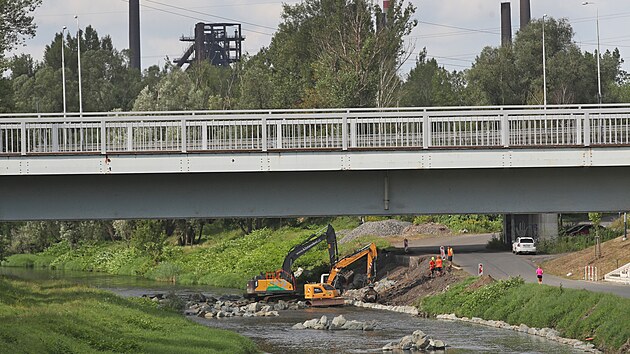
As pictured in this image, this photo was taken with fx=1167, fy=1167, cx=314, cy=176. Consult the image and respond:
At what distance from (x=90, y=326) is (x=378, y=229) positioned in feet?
197

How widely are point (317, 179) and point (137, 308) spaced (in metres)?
9.76

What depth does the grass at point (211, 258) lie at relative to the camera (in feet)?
286

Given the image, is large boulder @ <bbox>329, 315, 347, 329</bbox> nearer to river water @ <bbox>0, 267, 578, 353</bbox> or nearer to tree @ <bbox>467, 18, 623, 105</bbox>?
river water @ <bbox>0, 267, 578, 353</bbox>

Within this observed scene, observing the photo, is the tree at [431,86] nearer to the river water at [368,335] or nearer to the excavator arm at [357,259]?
the excavator arm at [357,259]

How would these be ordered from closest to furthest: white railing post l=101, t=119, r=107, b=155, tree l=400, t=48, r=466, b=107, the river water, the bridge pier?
white railing post l=101, t=119, r=107, b=155
the river water
the bridge pier
tree l=400, t=48, r=466, b=107

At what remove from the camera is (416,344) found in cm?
4750

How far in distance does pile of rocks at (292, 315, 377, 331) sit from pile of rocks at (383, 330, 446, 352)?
6.62 m

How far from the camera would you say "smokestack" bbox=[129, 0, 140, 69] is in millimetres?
172125

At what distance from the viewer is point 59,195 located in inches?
1657

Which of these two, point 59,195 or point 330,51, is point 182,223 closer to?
point 330,51

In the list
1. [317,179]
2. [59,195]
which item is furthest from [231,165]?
[59,195]

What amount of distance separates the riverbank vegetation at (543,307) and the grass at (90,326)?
535 inches

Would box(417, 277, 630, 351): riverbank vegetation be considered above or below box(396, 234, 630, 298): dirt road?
below

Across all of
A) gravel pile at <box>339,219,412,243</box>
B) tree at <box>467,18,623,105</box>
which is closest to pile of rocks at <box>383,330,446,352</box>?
gravel pile at <box>339,219,412,243</box>
